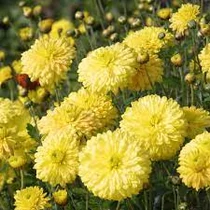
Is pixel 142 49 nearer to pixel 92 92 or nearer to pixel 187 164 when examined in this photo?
pixel 92 92

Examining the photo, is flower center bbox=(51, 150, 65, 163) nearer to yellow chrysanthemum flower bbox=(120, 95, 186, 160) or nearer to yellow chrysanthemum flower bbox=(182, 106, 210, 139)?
yellow chrysanthemum flower bbox=(120, 95, 186, 160)

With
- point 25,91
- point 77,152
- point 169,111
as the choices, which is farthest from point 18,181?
point 169,111

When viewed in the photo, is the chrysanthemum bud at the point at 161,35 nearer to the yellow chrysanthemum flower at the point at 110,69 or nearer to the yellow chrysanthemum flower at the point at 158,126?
the yellow chrysanthemum flower at the point at 110,69

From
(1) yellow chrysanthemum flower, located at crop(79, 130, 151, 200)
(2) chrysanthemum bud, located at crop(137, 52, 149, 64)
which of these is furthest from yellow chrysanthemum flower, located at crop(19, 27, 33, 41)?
(1) yellow chrysanthemum flower, located at crop(79, 130, 151, 200)

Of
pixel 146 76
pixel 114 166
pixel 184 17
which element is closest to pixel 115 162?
pixel 114 166

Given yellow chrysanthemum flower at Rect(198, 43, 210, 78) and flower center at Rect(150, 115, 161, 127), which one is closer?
flower center at Rect(150, 115, 161, 127)

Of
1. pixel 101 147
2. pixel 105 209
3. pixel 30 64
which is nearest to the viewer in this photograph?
pixel 101 147

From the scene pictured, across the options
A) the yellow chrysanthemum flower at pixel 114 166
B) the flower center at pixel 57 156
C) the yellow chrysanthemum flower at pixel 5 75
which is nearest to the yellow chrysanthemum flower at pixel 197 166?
the yellow chrysanthemum flower at pixel 114 166
